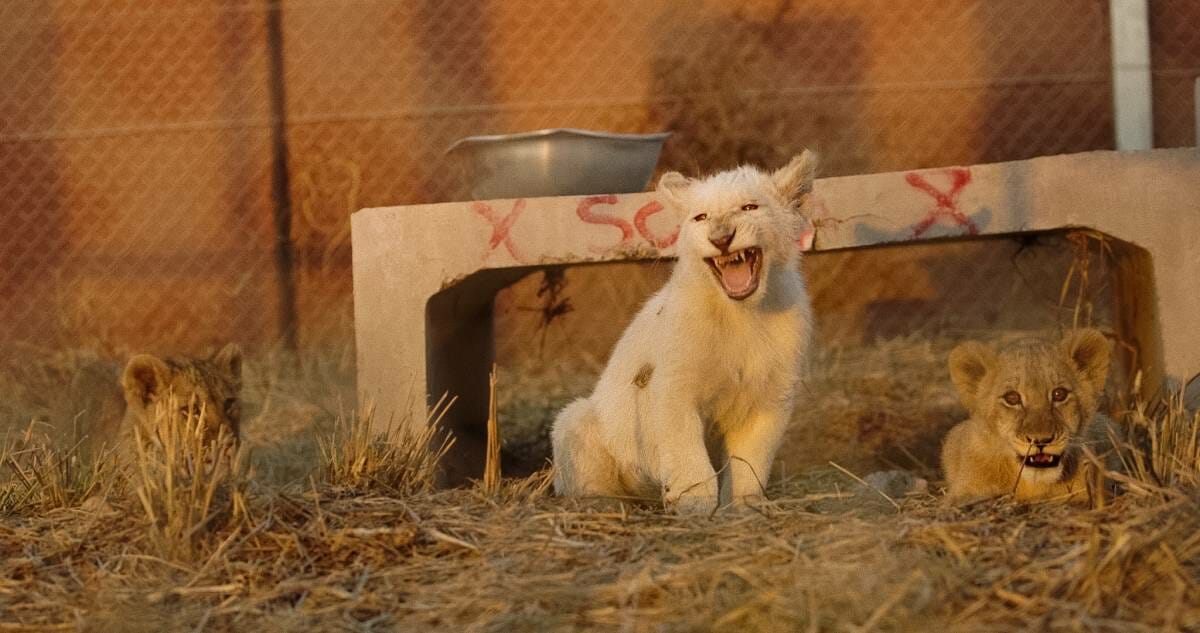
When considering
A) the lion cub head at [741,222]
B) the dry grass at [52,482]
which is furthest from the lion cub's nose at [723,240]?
the dry grass at [52,482]

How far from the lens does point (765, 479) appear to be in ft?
17.5

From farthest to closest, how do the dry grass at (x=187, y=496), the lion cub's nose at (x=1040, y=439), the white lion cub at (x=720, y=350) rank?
the white lion cub at (x=720, y=350) < the lion cub's nose at (x=1040, y=439) < the dry grass at (x=187, y=496)

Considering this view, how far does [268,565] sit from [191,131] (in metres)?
6.12

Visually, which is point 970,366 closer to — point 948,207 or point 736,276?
point 736,276

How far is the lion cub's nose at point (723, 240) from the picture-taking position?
16.4 ft

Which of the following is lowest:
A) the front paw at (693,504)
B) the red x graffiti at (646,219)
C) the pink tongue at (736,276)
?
the front paw at (693,504)

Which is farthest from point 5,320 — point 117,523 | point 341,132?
point 117,523

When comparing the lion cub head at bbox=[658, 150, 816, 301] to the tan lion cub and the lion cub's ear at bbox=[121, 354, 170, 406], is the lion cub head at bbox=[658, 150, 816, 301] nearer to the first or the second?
the tan lion cub

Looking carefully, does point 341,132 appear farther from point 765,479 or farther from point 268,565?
point 268,565

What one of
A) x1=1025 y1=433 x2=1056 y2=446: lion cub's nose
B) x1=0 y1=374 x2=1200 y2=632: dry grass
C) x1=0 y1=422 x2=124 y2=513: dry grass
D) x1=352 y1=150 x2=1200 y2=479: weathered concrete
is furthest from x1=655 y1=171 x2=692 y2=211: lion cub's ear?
x1=0 y1=422 x2=124 y2=513: dry grass

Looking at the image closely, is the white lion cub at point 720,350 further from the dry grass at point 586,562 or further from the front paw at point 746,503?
the dry grass at point 586,562

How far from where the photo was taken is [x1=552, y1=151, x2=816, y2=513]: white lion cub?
201 inches

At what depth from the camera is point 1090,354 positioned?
5199mm

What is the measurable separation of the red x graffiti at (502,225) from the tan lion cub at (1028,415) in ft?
7.18
